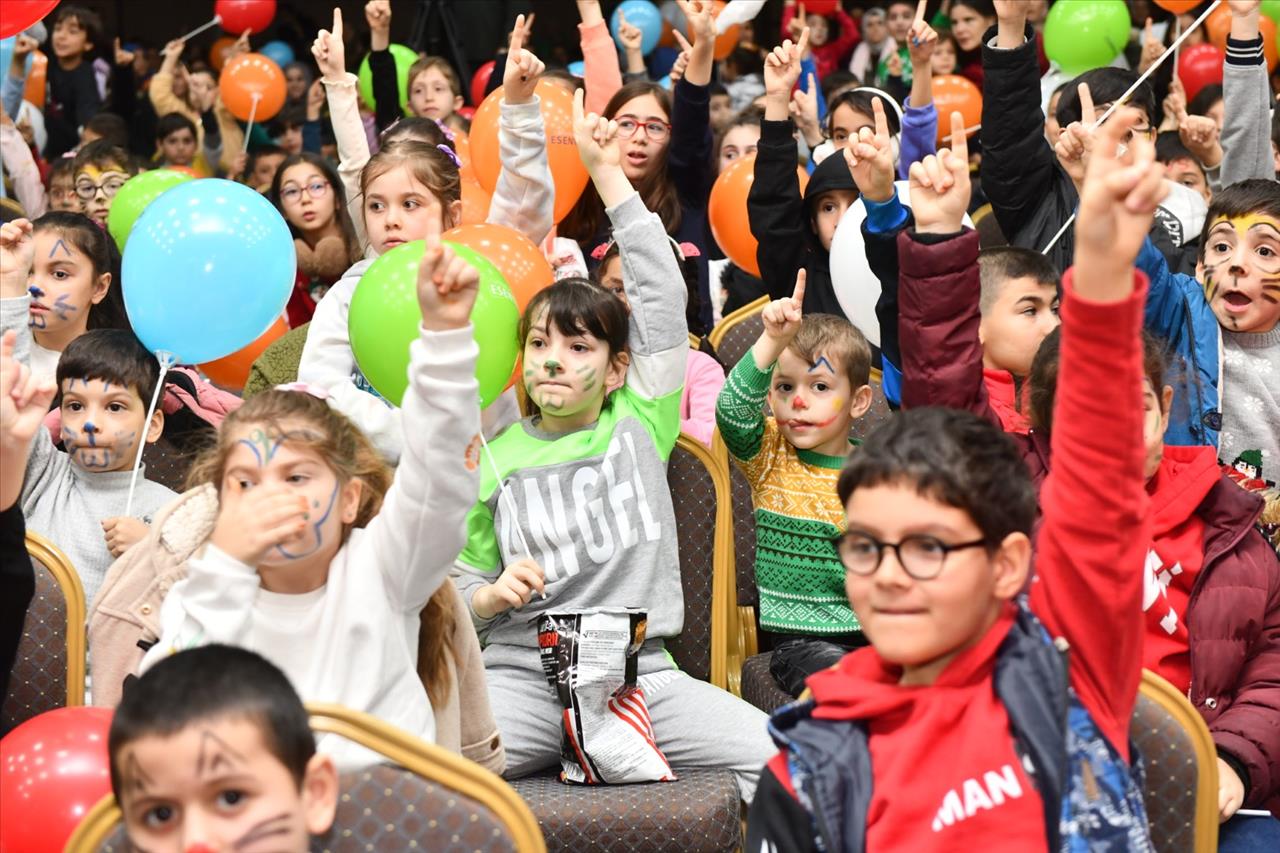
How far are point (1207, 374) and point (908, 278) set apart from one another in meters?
0.92

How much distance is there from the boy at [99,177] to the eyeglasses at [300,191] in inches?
24.3

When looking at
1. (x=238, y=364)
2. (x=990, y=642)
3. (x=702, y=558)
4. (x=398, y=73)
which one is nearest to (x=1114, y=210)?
(x=990, y=642)

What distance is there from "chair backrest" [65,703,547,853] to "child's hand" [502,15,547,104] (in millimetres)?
1856

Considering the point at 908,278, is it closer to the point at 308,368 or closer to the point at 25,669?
the point at 308,368

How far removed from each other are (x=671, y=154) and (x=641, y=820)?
2.10 meters

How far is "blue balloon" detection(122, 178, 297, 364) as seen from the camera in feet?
8.84

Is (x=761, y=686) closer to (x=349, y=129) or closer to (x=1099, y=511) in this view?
(x=1099, y=511)

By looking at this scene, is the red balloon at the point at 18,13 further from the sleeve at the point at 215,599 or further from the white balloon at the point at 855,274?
the white balloon at the point at 855,274

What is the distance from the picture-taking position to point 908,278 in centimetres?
205

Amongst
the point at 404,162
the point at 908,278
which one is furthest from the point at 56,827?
the point at 404,162

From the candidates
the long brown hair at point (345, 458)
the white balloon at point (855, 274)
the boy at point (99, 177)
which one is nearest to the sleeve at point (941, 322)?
the long brown hair at point (345, 458)

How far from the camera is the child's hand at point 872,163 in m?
2.37

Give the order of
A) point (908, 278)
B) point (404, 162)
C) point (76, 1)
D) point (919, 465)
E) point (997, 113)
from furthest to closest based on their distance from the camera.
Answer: point (76, 1), point (997, 113), point (404, 162), point (908, 278), point (919, 465)

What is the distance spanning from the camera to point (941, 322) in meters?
2.07
